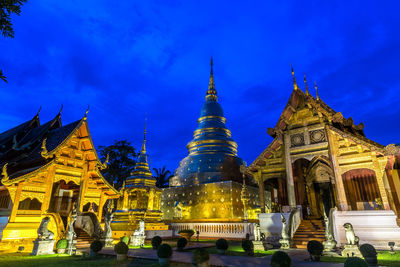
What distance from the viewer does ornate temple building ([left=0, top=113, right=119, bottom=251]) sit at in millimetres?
12008

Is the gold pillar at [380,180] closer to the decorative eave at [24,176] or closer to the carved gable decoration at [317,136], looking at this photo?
the carved gable decoration at [317,136]

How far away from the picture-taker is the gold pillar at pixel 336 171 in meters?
12.9

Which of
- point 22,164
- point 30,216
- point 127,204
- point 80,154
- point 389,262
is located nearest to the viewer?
point 389,262

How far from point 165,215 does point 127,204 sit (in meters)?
6.24

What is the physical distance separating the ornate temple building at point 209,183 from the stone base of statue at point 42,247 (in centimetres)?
1195

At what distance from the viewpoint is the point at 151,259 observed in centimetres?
867

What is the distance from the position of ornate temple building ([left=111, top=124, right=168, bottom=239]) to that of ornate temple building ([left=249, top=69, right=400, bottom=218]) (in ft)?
29.9

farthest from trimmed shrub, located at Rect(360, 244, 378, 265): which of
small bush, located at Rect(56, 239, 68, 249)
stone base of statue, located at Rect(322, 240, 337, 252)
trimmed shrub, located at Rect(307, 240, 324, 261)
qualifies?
small bush, located at Rect(56, 239, 68, 249)

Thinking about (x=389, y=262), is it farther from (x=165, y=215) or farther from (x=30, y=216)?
(x=165, y=215)

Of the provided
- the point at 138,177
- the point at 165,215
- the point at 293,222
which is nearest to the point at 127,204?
the point at 138,177

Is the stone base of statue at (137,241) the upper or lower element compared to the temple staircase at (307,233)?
lower

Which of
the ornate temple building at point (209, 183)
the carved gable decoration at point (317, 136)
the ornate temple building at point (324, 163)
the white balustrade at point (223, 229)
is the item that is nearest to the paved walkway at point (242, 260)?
the ornate temple building at point (324, 163)

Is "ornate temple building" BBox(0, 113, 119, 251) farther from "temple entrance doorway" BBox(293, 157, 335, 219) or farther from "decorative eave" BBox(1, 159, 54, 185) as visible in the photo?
"temple entrance doorway" BBox(293, 157, 335, 219)

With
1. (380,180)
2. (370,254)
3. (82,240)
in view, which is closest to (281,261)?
(370,254)
